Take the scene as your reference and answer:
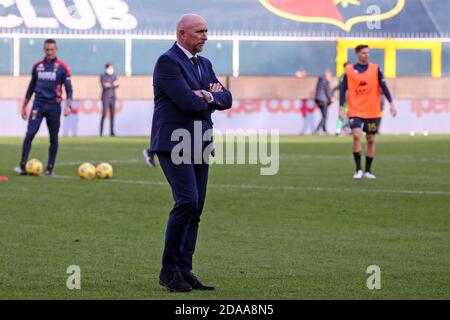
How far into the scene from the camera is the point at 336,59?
45406 mm

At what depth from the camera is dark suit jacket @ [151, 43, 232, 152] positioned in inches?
364

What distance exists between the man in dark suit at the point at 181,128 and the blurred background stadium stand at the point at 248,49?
28.4 meters

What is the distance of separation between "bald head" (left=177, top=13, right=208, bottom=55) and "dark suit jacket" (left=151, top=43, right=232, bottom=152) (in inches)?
3.9

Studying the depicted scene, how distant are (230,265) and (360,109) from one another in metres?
10.6

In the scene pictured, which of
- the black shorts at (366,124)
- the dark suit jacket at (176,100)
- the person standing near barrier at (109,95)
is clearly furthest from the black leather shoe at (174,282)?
the person standing near barrier at (109,95)

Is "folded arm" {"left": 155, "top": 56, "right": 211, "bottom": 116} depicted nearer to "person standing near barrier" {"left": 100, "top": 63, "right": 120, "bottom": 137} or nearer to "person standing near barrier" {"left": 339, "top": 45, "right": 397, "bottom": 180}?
"person standing near barrier" {"left": 339, "top": 45, "right": 397, "bottom": 180}

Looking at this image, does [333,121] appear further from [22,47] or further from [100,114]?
[22,47]

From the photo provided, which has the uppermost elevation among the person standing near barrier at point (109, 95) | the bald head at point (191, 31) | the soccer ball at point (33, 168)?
the person standing near barrier at point (109, 95)

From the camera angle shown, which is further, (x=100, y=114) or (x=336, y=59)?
(x=336, y=59)

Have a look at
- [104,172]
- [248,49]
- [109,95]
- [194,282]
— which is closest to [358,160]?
[104,172]

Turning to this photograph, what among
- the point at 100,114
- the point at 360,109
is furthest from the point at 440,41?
the point at 360,109

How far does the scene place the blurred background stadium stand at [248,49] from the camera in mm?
39156

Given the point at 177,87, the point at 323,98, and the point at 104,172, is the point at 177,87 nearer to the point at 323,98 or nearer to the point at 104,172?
the point at 104,172

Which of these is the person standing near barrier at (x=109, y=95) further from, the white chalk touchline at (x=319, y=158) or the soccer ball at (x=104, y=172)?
the soccer ball at (x=104, y=172)
